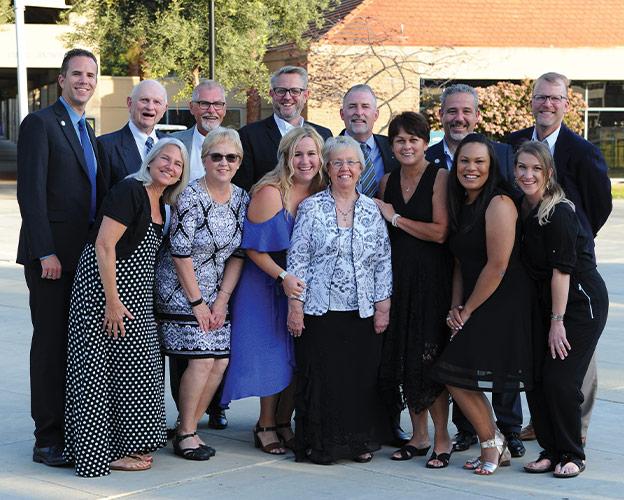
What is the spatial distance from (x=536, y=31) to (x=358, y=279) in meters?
29.0

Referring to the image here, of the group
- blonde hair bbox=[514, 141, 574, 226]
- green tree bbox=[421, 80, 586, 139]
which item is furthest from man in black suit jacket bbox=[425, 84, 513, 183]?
green tree bbox=[421, 80, 586, 139]

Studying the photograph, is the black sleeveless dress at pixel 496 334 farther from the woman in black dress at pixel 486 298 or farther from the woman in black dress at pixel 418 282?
the woman in black dress at pixel 418 282

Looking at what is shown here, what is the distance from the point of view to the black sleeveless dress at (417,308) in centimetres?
605

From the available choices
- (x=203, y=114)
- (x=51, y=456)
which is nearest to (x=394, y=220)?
(x=203, y=114)

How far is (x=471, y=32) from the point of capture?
108 ft

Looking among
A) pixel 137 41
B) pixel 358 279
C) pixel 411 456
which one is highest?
pixel 137 41

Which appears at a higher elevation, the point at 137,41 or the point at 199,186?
the point at 137,41

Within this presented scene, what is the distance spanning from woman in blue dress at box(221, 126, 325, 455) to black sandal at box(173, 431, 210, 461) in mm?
311

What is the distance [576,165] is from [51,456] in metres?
3.45

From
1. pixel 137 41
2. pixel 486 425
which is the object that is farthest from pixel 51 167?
pixel 137 41

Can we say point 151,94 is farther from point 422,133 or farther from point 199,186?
point 422,133

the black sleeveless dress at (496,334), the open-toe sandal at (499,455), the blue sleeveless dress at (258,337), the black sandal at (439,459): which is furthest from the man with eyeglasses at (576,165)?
the blue sleeveless dress at (258,337)

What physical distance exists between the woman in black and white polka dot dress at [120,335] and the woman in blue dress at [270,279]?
1.65 ft

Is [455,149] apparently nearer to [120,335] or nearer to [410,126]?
[410,126]
